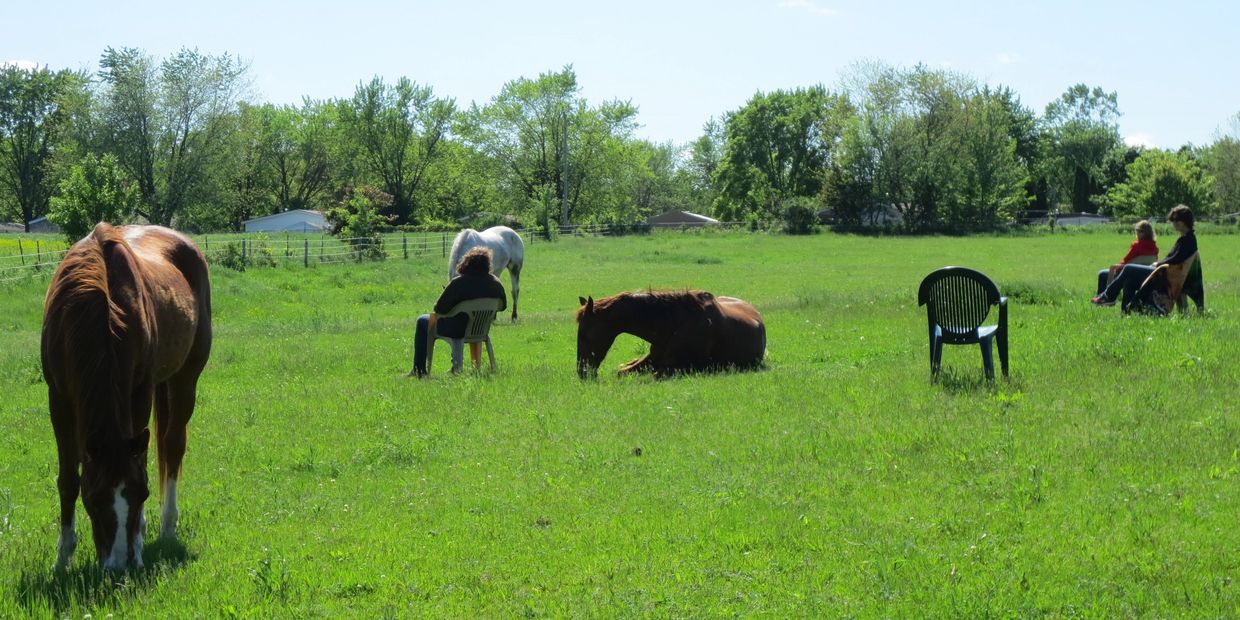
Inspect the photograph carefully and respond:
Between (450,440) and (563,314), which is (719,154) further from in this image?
(450,440)

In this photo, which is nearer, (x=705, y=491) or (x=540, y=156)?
(x=705, y=491)

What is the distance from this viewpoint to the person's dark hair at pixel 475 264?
12023mm

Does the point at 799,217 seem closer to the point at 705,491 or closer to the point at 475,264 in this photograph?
the point at 475,264

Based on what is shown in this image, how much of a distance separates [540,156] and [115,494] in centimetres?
8040

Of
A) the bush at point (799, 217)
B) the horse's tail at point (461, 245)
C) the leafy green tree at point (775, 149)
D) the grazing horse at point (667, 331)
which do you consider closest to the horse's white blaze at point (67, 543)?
the grazing horse at point (667, 331)

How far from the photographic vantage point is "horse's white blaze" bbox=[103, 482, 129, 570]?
4.85 meters

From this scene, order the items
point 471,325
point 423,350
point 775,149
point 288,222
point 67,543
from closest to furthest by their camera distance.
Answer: point 67,543 → point 471,325 → point 423,350 → point 288,222 → point 775,149

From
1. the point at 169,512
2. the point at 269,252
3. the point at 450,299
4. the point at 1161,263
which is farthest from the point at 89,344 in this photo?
the point at 269,252

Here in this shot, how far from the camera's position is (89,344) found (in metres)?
4.96

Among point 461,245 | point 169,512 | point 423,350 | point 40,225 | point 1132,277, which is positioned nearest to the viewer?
point 169,512

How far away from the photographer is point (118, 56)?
54531mm

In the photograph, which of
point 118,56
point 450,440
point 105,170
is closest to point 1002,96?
point 118,56

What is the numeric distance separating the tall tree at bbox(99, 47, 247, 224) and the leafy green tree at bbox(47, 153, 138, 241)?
22.7 m

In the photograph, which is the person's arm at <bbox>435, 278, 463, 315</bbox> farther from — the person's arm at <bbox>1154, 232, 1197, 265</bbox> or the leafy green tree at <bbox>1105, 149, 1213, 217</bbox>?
the leafy green tree at <bbox>1105, 149, 1213, 217</bbox>
